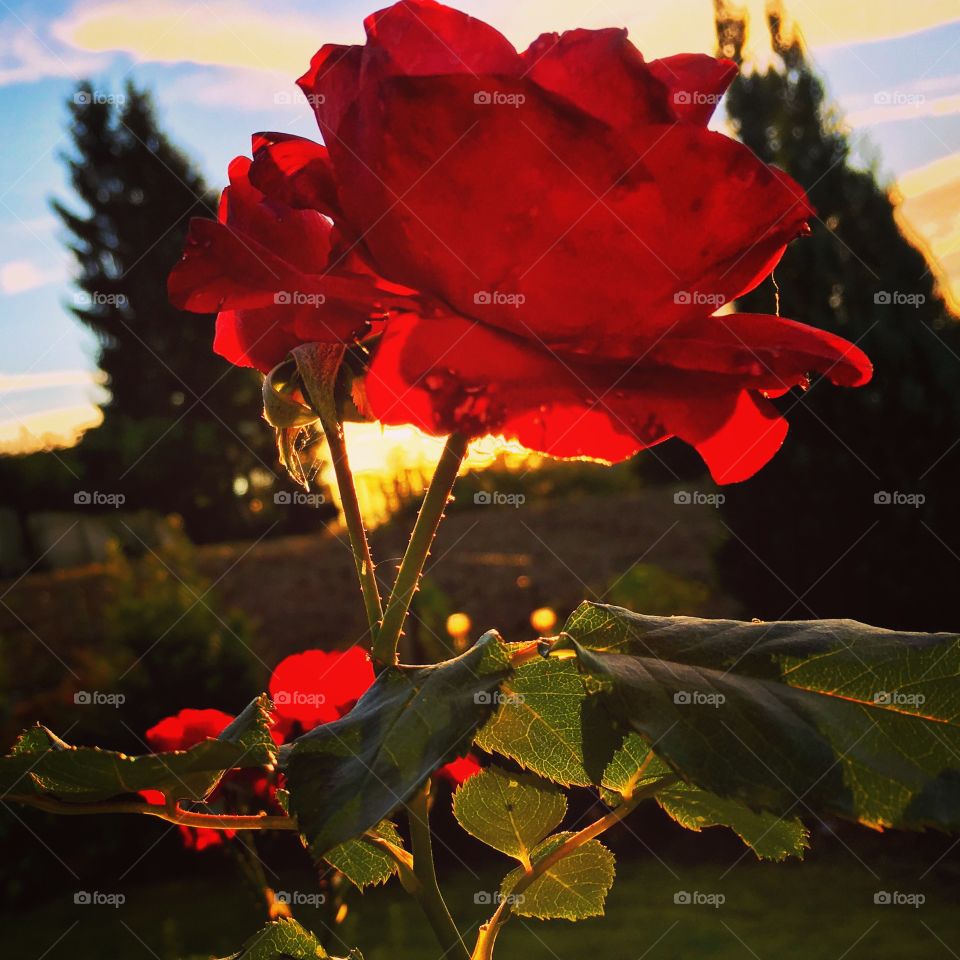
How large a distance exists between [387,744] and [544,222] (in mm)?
211

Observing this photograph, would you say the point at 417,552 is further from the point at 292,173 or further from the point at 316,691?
the point at 316,691

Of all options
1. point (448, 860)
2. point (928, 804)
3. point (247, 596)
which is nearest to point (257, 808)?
point (928, 804)

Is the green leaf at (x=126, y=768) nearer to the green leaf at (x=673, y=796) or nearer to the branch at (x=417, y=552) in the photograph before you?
the branch at (x=417, y=552)

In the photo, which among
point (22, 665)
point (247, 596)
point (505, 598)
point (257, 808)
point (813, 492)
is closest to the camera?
point (257, 808)

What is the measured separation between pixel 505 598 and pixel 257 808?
16.2ft

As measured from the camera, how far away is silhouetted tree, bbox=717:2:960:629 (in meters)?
4.71

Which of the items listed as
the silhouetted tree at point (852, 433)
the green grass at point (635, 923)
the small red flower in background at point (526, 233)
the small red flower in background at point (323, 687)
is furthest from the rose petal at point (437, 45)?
the silhouetted tree at point (852, 433)

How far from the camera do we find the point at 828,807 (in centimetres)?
36

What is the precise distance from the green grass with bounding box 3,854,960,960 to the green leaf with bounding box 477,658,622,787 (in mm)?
2500

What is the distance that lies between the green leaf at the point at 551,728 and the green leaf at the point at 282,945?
13cm

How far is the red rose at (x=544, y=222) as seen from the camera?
41 cm

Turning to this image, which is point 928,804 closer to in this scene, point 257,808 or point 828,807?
point 828,807

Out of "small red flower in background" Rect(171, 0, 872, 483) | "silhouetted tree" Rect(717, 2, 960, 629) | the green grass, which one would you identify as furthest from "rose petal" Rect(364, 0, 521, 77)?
"silhouetted tree" Rect(717, 2, 960, 629)

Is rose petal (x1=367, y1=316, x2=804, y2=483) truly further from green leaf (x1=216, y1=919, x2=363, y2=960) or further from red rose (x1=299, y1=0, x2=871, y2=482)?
green leaf (x1=216, y1=919, x2=363, y2=960)
